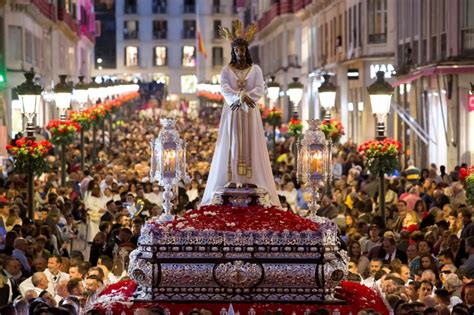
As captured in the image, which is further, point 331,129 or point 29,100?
point 331,129

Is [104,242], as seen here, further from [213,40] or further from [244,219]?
[213,40]

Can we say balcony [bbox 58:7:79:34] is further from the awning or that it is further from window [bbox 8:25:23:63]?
the awning

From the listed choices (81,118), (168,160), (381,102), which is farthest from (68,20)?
(168,160)

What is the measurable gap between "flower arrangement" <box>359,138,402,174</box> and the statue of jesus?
7.36 m

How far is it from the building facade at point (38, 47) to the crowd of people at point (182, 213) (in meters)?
5.78

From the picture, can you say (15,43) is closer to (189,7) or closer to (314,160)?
(314,160)

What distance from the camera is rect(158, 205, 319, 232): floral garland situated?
60.5 ft

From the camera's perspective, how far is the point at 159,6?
164m

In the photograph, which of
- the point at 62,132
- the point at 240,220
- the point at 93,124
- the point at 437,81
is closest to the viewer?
the point at 240,220

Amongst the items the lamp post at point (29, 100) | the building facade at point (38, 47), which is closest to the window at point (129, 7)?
the building facade at point (38, 47)

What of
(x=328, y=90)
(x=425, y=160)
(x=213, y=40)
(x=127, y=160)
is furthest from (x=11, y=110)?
(x=213, y=40)

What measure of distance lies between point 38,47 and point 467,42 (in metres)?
35.1

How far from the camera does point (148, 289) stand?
18.3 meters

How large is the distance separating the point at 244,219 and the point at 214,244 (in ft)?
2.63
